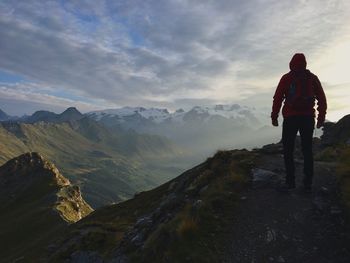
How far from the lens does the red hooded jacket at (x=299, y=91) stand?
52.9ft

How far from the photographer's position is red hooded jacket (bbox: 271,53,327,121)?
16.1 metres

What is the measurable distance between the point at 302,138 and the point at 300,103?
1446 millimetres

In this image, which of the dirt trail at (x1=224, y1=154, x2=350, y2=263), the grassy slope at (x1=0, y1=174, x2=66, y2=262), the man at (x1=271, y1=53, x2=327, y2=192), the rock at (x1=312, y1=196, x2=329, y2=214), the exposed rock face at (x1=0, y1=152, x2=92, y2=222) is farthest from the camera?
the exposed rock face at (x1=0, y1=152, x2=92, y2=222)

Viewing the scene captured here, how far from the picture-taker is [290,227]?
14.1 metres

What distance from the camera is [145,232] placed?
1670 centimetres

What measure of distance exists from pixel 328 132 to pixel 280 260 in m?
31.7

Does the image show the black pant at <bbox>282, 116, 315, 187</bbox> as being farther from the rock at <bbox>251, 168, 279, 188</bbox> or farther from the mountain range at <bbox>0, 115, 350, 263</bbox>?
the rock at <bbox>251, 168, 279, 188</bbox>

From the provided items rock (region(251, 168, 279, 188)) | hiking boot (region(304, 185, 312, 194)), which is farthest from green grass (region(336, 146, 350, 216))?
rock (region(251, 168, 279, 188))

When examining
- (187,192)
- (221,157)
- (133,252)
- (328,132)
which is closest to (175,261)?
(133,252)

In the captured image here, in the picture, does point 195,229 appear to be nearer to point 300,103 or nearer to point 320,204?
point 320,204

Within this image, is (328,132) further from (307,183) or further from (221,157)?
(307,183)

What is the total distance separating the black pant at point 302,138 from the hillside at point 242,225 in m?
0.72

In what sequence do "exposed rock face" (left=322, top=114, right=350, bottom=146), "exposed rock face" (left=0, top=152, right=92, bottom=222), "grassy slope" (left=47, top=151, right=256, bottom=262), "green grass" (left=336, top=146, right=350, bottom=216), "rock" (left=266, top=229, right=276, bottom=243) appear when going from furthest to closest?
"exposed rock face" (left=0, top=152, right=92, bottom=222) → "exposed rock face" (left=322, top=114, right=350, bottom=146) → "green grass" (left=336, top=146, right=350, bottom=216) → "rock" (left=266, top=229, right=276, bottom=243) → "grassy slope" (left=47, top=151, right=256, bottom=262)

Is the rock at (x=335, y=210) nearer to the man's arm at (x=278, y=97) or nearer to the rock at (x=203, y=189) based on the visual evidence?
the man's arm at (x=278, y=97)
